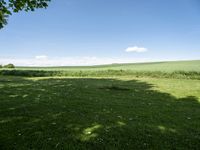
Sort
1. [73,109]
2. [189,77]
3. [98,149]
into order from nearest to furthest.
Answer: [98,149]
[73,109]
[189,77]

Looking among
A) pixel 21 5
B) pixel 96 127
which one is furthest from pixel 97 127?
pixel 21 5

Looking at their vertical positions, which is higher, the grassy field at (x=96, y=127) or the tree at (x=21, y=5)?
the tree at (x=21, y=5)

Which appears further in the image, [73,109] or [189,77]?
[189,77]

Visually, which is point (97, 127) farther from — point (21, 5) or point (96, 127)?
point (21, 5)

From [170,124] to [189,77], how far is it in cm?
2485

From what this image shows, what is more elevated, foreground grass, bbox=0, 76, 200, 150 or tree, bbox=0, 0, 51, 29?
tree, bbox=0, 0, 51, 29

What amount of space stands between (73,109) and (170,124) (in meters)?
4.29

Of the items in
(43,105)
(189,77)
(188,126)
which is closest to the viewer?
(188,126)

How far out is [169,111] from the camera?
1005cm

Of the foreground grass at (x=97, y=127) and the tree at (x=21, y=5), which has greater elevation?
the tree at (x=21, y=5)

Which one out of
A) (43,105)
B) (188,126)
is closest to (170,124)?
(188,126)

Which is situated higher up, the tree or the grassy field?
the tree

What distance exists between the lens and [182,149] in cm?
565

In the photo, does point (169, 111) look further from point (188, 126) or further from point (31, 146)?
point (31, 146)
